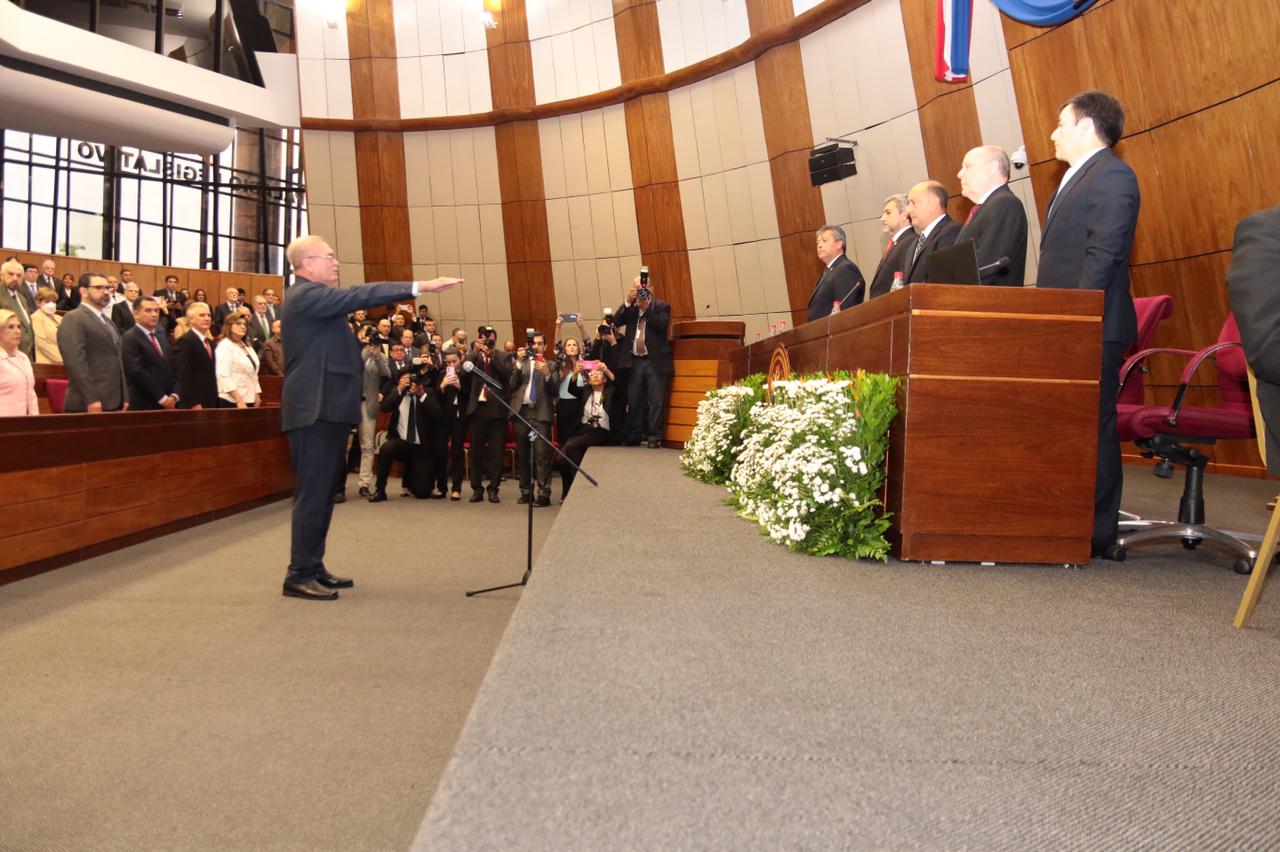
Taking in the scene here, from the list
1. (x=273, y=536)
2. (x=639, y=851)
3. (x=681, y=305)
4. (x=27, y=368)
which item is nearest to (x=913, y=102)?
(x=681, y=305)

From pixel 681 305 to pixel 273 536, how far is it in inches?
284

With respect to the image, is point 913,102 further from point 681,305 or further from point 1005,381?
point 1005,381

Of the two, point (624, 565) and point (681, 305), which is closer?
point (624, 565)

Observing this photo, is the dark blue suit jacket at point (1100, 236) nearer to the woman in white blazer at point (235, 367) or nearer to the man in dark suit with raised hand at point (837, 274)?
the man in dark suit with raised hand at point (837, 274)

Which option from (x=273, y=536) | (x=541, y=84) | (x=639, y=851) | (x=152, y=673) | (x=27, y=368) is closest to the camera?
(x=639, y=851)

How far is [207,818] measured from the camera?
1831 millimetres

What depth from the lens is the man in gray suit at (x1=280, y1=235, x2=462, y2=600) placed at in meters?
3.65

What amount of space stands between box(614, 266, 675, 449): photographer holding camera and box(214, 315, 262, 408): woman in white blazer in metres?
3.11

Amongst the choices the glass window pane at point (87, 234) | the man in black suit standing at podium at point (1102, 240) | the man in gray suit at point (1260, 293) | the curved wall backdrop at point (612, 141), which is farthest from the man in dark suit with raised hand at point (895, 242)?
the glass window pane at point (87, 234)

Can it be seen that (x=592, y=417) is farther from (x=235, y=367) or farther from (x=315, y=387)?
(x=315, y=387)

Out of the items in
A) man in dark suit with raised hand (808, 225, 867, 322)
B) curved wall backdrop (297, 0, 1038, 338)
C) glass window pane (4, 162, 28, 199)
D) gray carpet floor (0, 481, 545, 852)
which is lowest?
gray carpet floor (0, 481, 545, 852)

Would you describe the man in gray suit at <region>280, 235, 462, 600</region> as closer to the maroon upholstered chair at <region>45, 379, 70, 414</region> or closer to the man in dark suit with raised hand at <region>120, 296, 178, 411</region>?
the man in dark suit with raised hand at <region>120, 296, 178, 411</region>

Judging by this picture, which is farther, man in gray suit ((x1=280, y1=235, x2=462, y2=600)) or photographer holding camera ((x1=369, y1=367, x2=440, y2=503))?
photographer holding camera ((x1=369, y1=367, x2=440, y2=503))

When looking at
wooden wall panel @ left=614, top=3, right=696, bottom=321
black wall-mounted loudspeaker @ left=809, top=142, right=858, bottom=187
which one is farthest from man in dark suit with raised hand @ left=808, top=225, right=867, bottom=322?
wooden wall panel @ left=614, top=3, right=696, bottom=321
